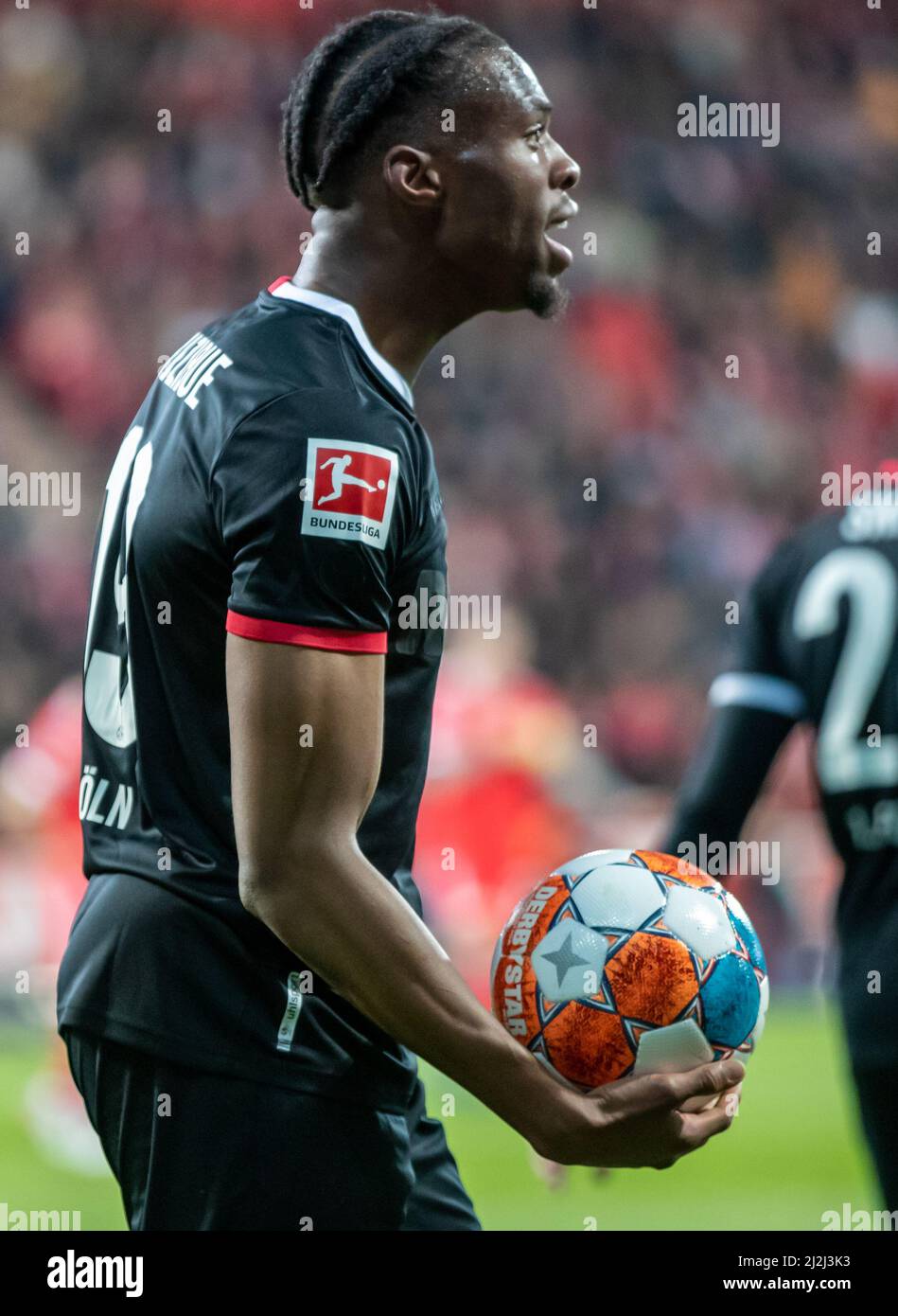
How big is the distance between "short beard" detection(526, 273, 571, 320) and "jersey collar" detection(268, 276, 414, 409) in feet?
0.77

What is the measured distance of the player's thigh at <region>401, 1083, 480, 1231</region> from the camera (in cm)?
239

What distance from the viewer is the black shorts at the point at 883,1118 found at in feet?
10.5

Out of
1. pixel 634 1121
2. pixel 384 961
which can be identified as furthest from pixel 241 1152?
pixel 634 1121

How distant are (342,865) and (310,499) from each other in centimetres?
42


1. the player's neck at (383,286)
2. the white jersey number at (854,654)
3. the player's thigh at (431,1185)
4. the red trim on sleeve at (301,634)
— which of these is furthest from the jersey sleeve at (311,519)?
the white jersey number at (854,654)

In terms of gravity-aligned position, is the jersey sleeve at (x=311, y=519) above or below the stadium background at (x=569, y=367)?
below

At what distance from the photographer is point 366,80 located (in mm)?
2363

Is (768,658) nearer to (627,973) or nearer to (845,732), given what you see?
(845,732)

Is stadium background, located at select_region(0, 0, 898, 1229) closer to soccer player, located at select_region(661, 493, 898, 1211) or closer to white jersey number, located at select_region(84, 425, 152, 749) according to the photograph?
soccer player, located at select_region(661, 493, 898, 1211)

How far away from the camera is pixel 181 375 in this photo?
7.58 ft

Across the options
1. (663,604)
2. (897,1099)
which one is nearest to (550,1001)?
(897,1099)

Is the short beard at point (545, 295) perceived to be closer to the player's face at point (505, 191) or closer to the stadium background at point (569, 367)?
the player's face at point (505, 191)

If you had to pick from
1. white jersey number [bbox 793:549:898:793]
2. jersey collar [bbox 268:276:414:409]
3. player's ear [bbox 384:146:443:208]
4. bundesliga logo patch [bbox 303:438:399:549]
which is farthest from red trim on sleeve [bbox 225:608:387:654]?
white jersey number [bbox 793:549:898:793]
